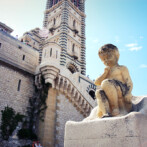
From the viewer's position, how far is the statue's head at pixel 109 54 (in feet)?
10.9

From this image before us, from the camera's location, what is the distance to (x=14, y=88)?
504 inches

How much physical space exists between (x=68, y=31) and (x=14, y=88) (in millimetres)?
18993

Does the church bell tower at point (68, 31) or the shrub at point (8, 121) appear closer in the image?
the shrub at point (8, 121)

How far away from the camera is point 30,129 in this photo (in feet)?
41.3

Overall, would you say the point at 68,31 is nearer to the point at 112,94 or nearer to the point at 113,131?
the point at 112,94

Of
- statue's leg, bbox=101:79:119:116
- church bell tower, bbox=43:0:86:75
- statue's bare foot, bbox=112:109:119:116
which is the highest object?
church bell tower, bbox=43:0:86:75

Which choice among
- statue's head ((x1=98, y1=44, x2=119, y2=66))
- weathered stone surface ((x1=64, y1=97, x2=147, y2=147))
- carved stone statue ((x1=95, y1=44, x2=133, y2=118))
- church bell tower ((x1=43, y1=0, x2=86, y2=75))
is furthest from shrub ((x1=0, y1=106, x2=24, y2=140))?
church bell tower ((x1=43, y1=0, x2=86, y2=75))

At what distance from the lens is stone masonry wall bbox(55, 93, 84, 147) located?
12689 mm

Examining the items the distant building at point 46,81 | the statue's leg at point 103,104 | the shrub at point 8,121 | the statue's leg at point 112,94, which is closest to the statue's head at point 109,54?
the statue's leg at point 112,94

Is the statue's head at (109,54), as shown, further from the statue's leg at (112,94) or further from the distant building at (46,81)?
the distant building at (46,81)

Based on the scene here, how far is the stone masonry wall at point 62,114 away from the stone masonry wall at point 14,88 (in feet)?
8.40

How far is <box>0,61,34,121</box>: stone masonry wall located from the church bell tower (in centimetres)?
1157

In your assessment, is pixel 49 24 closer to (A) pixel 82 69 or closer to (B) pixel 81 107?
(A) pixel 82 69

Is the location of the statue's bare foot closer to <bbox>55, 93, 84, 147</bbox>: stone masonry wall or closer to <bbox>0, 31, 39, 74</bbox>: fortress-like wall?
<bbox>55, 93, 84, 147</bbox>: stone masonry wall
